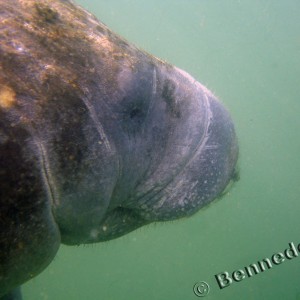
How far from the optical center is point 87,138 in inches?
52.2

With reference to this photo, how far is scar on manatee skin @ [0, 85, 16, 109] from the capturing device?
109cm

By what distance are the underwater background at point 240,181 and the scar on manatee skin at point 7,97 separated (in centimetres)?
1934

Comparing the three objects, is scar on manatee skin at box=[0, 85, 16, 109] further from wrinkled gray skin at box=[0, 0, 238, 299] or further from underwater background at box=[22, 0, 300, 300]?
underwater background at box=[22, 0, 300, 300]

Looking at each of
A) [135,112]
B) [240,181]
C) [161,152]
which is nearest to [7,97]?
[135,112]

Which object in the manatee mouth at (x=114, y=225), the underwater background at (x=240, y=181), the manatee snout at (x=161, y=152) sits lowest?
the underwater background at (x=240, y=181)

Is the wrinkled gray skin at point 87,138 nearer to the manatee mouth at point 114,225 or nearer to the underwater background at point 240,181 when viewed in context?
the manatee mouth at point 114,225

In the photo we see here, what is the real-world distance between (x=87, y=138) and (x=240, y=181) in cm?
3549

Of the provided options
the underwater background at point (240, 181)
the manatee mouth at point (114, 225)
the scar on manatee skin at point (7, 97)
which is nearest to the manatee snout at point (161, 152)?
the manatee mouth at point (114, 225)

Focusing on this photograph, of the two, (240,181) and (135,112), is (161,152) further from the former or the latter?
(240,181)

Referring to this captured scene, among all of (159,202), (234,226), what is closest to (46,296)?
(159,202)

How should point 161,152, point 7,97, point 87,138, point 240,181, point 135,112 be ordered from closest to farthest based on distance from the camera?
point 7,97, point 87,138, point 135,112, point 161,152, point 240,181

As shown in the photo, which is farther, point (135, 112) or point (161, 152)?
point (161, 152)

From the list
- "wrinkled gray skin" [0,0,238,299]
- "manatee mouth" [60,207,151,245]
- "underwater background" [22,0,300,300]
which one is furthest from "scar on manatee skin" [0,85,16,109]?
"underwater background" [22,0,300,300]

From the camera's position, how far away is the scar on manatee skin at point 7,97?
109cm
